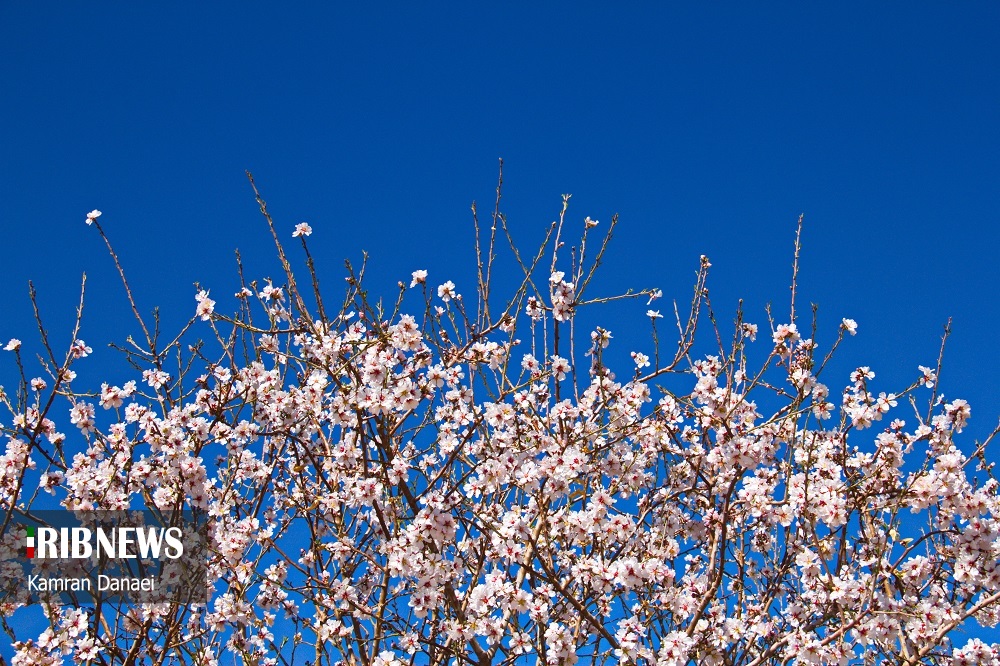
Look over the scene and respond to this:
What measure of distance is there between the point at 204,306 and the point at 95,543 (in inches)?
57.8

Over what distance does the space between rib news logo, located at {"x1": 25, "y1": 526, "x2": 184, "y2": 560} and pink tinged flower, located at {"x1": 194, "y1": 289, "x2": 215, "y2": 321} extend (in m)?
1.26

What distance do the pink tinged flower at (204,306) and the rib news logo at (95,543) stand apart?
1256mm

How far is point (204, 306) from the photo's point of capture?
16.5ft

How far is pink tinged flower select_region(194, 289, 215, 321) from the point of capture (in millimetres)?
5008

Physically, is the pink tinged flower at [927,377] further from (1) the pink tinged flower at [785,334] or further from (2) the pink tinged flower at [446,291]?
(2) the pink tinged flower at [446,291]

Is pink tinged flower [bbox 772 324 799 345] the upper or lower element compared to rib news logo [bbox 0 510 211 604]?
upper

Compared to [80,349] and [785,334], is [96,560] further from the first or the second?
[785,334]

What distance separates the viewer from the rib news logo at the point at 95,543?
4484 mm

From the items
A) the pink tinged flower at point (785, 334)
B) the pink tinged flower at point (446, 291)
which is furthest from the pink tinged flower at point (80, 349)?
the pink tinged flower at point (785, 334)

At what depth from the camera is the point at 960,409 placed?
4.83 m

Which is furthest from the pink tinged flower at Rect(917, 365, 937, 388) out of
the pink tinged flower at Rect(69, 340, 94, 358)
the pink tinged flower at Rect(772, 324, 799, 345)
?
the pink tinged flower at Rect(69, 340, 94, 358)

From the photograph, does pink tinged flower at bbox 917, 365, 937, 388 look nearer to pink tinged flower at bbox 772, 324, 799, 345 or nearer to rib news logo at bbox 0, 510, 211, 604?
pink tinged flower at bbox 772, 324, 799, 345

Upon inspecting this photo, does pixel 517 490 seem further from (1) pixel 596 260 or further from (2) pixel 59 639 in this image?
(2) pixel 59 639

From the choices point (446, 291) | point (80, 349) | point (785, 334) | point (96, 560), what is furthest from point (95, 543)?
point (785, 334)
